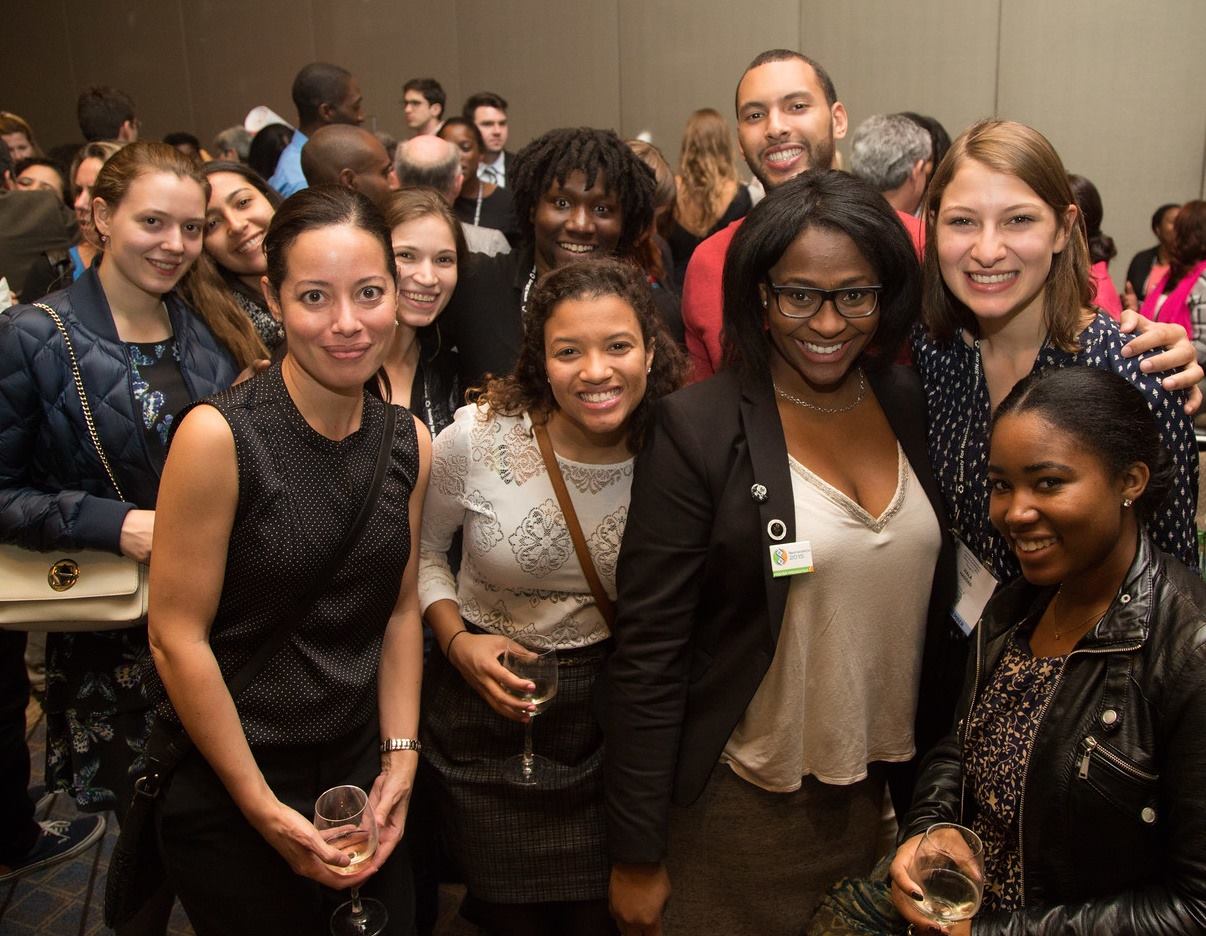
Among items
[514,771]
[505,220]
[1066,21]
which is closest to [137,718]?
[514,771]

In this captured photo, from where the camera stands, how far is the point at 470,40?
9.05 m

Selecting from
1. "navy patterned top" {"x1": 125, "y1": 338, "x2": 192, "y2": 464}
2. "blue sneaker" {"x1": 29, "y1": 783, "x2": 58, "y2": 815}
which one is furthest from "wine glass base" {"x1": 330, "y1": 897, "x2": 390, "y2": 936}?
"blue sneaker" {"x1": 29, "y1": 783, "x2": 58, "y2": 815}

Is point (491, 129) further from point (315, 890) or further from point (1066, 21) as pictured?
point (315, 890)

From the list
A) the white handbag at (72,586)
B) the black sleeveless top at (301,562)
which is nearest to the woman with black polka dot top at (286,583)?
the black sleeveless top at (301,562)

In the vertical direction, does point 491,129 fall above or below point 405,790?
above

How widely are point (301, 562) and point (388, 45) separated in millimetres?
8928

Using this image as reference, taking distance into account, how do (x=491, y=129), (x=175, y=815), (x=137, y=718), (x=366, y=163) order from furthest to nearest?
(x=491, y=129)
(x=366, y=163)
(x=137, y=718)
(x=175, y=815)

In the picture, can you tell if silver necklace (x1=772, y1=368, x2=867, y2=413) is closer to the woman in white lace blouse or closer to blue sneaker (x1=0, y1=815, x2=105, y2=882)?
the woman in white lace blouse

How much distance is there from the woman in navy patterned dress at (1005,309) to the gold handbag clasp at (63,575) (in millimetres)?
1830

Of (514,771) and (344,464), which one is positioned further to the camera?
(514,771)

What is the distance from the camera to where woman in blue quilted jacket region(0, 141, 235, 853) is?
216 cm

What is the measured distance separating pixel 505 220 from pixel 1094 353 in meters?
4.42

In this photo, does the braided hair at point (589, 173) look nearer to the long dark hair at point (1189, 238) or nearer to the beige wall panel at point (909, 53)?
the long dark hair at point (1189, 238)

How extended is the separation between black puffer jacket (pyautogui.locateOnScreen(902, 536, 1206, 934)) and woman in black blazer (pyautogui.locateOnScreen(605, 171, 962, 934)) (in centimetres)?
39
